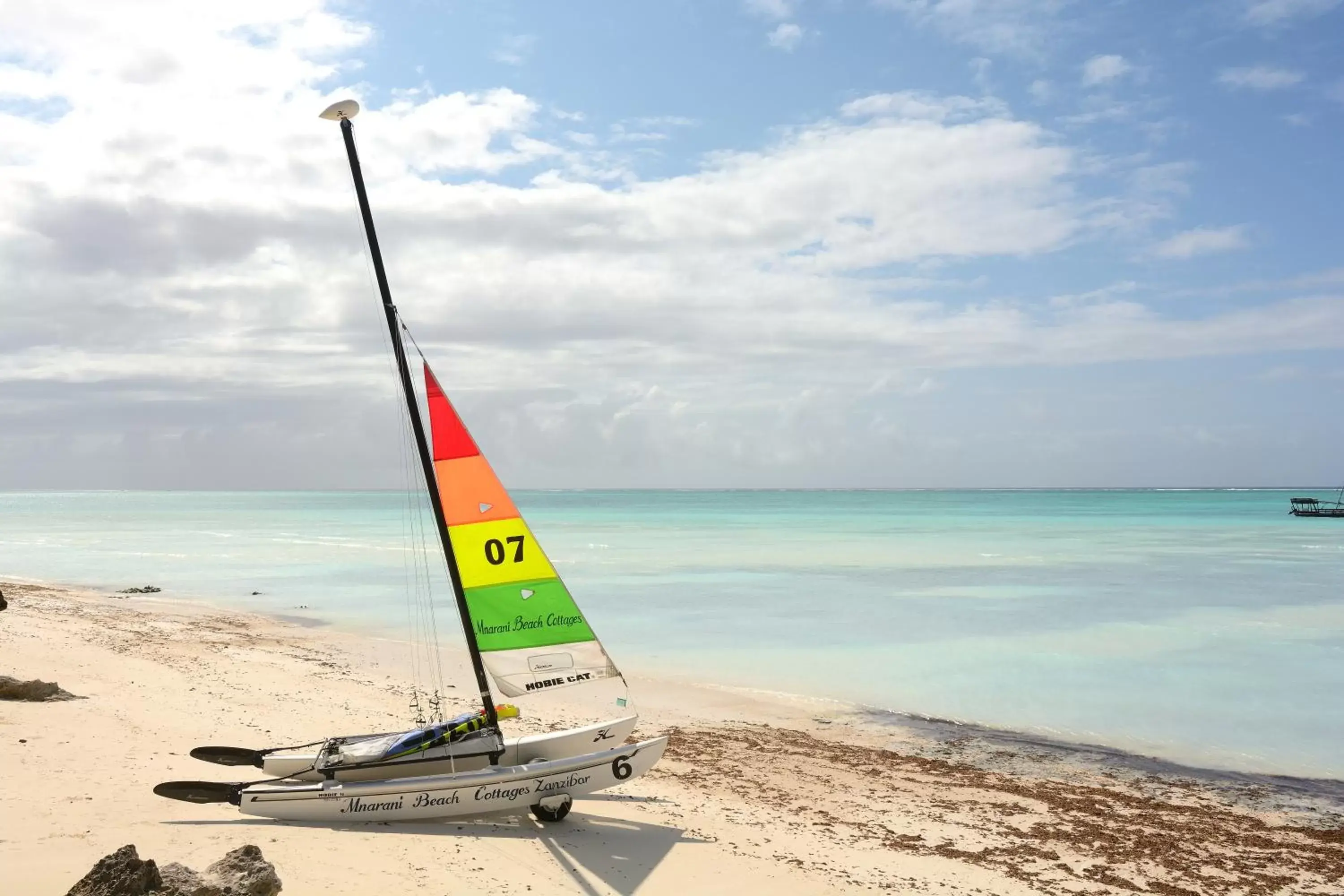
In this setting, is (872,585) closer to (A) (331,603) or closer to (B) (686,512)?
(A) (331,603)

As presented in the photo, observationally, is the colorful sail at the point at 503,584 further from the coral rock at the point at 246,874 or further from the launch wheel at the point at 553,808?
the coral rock at the point at 246,874

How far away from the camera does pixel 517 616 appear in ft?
34.4

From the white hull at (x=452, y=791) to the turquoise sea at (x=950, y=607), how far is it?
29.7 feet

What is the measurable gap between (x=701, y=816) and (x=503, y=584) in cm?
375

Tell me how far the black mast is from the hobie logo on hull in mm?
506

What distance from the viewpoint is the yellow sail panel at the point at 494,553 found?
10391 millimetres

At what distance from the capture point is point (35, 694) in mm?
13438

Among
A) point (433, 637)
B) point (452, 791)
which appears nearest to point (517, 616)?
point (452, 791)

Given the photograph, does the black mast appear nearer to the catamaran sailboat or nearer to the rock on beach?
the catamaran sailboat

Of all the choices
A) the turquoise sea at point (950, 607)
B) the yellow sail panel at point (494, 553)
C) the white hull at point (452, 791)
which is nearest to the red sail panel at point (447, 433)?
the yellow sail panel at point (494, 553)

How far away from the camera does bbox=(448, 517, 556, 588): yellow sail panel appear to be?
10391 millimetres

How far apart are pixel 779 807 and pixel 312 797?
570 centimetres

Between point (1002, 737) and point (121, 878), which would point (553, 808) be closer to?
point (121, 878)

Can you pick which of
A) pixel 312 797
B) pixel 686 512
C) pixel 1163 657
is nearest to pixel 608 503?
pixel 686 512
